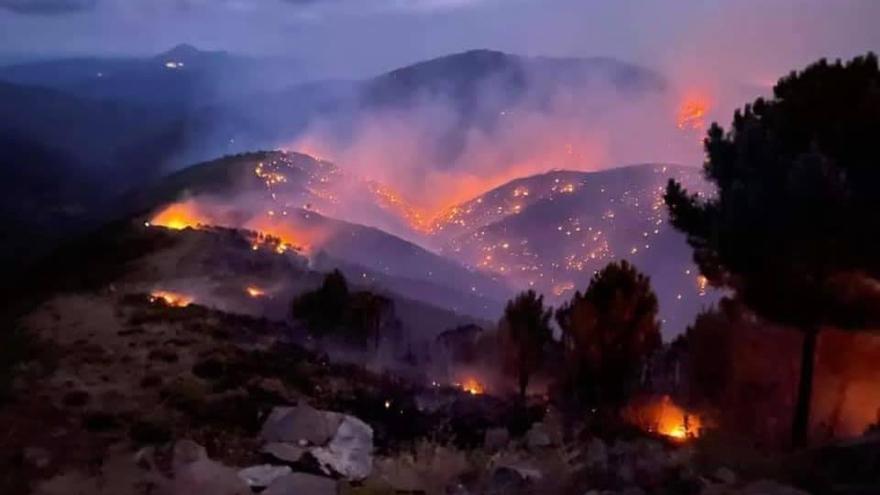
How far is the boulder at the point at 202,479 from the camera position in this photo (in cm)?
993

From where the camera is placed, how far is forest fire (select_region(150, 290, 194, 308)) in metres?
48.9

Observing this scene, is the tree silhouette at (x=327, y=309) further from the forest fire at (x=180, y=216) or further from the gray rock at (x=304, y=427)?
the forest fire at (x=180, y=216)

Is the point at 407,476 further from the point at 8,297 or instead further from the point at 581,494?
the point at 8,297

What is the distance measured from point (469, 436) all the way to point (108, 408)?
10.2m

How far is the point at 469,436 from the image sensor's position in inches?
760

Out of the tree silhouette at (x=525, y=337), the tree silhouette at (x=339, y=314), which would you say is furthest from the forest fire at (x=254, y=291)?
the tree silhouette at (x=525, y=337)

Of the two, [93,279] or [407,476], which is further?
[93,279]

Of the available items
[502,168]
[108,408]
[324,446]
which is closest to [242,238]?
[108,408]

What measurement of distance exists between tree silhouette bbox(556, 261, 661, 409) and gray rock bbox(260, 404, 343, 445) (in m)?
17.6

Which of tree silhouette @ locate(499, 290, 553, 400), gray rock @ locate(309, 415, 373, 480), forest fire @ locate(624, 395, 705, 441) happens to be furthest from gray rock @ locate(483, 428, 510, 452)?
tree silhouette @ locate(499, 290, 553, 400)

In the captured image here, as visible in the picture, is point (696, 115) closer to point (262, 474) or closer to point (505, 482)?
point (262, 474)

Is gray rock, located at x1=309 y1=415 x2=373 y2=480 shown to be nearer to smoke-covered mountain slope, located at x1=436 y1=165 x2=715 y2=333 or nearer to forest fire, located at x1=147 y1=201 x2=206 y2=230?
smoke-covered mountain slope, located at x1=436 y1=165 x2=715 y2=333

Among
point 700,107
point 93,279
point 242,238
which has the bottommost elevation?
point 93,279

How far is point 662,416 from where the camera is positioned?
27016 millimetres
